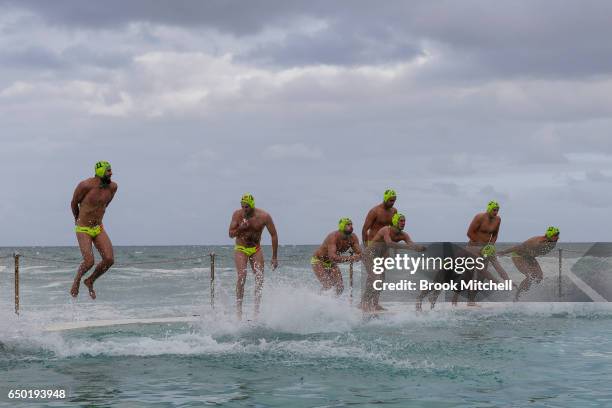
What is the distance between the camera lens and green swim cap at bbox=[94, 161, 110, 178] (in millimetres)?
11562

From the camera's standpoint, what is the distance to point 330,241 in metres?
15.2

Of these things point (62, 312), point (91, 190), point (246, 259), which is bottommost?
point (62, 312)

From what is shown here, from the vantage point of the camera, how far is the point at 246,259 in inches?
538

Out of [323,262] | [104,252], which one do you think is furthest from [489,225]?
[104,252]

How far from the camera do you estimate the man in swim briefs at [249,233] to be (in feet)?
44.0

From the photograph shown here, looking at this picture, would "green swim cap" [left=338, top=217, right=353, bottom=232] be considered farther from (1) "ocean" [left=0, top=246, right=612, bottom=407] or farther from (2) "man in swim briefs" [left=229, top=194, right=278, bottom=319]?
(2) "man in swim briefs" [left=229, top=194, right=278, bottom=319]

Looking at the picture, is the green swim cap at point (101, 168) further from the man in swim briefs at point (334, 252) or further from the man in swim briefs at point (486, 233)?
the man in swim briefs at point (486, 233)

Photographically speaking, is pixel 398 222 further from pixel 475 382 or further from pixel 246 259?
pixel 475 382

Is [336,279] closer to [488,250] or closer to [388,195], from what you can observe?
[388,195]

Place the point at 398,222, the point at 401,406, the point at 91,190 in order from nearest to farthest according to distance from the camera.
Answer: the point at 401,406
the point at 91,190
the point at 398,222

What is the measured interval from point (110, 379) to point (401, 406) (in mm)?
3382

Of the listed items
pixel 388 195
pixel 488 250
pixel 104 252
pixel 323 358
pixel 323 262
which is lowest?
pixel 323 358

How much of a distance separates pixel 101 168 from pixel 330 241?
5.05m

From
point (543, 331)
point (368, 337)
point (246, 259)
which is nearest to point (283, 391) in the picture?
point (368, 337)
